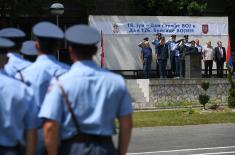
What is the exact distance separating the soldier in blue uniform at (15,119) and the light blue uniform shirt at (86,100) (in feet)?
0.98

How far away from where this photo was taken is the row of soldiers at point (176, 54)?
2811 cm

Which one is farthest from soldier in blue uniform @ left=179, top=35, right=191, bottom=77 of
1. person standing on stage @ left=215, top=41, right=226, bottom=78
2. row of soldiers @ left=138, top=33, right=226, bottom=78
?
person standing on stage @ left=215, top=41, right=226, bottom=78

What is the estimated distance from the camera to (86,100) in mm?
4770

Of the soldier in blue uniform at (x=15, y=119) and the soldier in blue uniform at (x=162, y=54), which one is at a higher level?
the soldier in blue uniform at (x=162, y=54)

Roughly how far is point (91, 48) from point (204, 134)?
11.9m

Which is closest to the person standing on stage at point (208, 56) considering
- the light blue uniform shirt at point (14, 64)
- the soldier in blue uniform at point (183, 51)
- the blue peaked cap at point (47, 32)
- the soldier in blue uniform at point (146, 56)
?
the soldier in blue uniform at point (183, 51)

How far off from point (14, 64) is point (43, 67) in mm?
336

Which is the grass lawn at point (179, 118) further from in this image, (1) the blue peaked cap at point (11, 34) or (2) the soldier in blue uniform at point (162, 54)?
(1) the blue peaked cap at point (11, 34)

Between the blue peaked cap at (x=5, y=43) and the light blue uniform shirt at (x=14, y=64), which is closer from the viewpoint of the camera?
the blue peaked cap at (x=5, y=43)

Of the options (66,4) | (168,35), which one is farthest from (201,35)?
(66,4)

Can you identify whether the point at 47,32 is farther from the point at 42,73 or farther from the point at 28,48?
the point at 28,48

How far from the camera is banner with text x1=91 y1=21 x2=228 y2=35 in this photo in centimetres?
3053

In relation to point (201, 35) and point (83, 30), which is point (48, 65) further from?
point (201, 35)

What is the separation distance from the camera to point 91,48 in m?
4.86
